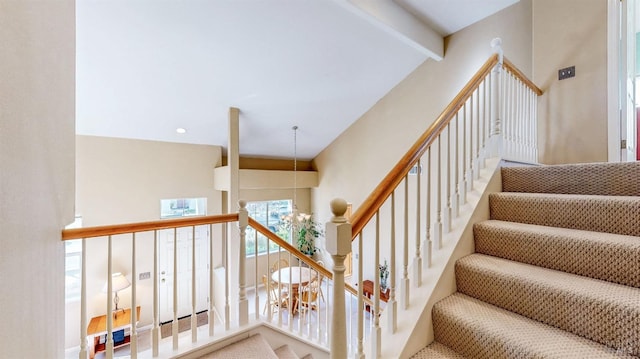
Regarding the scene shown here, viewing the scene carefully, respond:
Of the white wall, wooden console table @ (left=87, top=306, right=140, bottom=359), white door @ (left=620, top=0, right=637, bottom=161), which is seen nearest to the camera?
white door @ (left=620, top=0, right=637, bottom=161)

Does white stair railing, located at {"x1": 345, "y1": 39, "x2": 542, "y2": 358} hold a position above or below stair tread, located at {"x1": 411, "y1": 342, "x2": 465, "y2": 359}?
above

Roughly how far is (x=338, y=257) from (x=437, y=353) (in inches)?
28.8

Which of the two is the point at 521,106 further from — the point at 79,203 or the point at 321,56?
the point at 79,203

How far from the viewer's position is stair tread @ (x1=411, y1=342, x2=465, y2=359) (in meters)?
1.24

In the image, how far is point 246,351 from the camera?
1873mm

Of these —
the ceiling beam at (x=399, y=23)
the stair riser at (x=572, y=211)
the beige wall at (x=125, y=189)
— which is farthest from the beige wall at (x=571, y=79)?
the beige wall at (x=125, y=189)

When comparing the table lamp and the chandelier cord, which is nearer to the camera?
the table lamp

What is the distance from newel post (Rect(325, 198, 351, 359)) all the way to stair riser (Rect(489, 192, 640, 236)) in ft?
4.29

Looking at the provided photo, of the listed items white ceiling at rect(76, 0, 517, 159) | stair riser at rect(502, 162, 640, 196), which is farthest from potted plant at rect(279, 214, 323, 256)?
stair riser at rect(502, 162, 640, 196)

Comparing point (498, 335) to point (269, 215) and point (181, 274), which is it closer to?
point (181, 274)

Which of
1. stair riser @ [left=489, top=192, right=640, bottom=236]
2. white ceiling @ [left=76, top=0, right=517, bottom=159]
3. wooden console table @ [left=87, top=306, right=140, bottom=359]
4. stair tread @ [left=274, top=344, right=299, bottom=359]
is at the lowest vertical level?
wooden console table @ [left=87, top=306, right=140, bottom=359]

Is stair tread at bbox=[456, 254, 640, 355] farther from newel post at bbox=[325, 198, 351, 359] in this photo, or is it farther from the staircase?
the staircase

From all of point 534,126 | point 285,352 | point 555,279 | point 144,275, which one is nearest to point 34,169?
point 285,352

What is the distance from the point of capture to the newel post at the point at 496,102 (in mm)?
2059
